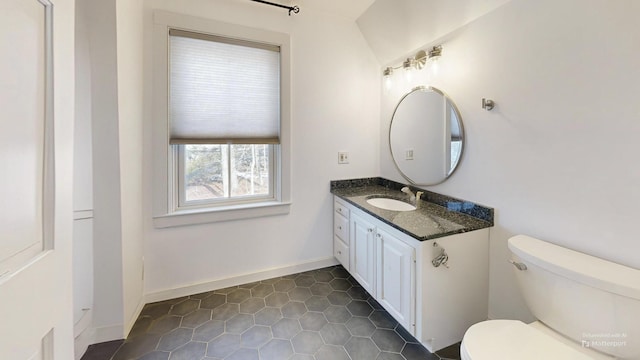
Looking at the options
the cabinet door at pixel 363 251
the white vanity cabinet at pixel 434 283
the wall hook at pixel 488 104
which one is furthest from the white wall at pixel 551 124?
the cabinet door at pixel 363 251

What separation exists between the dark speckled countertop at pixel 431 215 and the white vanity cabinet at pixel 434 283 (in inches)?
1.8

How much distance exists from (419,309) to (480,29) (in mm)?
1796

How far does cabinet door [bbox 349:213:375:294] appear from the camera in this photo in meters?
2.01

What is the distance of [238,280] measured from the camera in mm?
2373

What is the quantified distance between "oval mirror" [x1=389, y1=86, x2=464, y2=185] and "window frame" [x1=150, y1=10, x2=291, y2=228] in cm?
103

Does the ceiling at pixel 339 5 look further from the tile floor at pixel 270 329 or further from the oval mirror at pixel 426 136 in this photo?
the tile floor at pixel 270 329

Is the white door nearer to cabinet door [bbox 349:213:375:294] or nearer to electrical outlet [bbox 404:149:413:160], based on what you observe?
cabinet door [bbox 349:213:375:294]

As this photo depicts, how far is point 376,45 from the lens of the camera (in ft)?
8.53

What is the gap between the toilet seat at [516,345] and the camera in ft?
3.54

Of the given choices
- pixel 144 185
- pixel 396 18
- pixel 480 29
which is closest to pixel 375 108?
pixel 396 18

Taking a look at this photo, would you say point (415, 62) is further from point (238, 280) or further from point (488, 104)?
point (238, 280)

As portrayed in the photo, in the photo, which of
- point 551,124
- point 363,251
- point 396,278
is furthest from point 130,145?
point 551,124

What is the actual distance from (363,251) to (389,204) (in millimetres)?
504

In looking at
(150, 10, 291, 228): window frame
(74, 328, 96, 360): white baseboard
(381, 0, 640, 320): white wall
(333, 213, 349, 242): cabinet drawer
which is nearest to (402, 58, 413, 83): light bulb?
(381, 0, 640, 320): white wall
